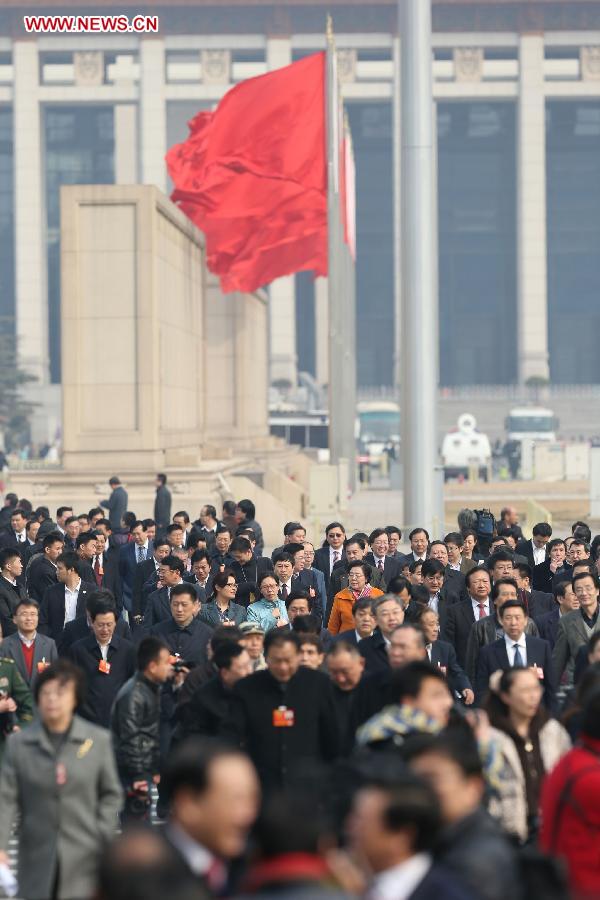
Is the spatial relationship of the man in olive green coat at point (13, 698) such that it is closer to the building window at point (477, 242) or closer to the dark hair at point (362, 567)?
the dark hair at point (362, 567)

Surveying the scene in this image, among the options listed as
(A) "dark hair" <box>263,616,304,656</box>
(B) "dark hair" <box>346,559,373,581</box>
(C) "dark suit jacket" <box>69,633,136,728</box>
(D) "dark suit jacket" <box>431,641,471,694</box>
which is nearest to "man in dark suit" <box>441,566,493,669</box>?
(B) "dark hair" <box>346,559,373,581</box>

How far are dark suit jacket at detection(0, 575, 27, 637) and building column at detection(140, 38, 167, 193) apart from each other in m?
72.9

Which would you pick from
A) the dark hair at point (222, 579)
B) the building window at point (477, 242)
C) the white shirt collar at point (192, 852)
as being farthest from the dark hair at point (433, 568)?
the building window at point (477, 242)

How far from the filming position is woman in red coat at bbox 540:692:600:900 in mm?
5898

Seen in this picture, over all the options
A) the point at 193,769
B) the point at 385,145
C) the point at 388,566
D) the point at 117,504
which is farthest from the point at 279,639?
the point at 385,145

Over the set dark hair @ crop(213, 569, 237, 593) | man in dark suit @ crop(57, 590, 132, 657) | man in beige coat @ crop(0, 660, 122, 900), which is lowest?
man in beige coat @ crop(0, 660, 122, 900)

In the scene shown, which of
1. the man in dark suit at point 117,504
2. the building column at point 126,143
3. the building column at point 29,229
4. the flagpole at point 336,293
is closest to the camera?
the man in dark suit at point 117,504

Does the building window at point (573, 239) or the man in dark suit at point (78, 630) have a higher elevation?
the building window at point (573, 239)

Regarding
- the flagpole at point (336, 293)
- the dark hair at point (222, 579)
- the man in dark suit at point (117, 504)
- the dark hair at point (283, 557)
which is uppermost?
the flagpole at point (336, 293)

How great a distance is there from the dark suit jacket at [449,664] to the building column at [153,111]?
250ft

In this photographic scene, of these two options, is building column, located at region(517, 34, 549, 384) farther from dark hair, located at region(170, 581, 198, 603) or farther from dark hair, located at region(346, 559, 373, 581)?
dark hair, located at region(170, 581, 198, 603)

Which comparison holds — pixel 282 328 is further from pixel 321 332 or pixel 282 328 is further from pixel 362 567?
pixel 362 567

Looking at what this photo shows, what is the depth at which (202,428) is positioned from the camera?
38062 mm

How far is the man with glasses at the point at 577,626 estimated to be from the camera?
1091 centimetres
